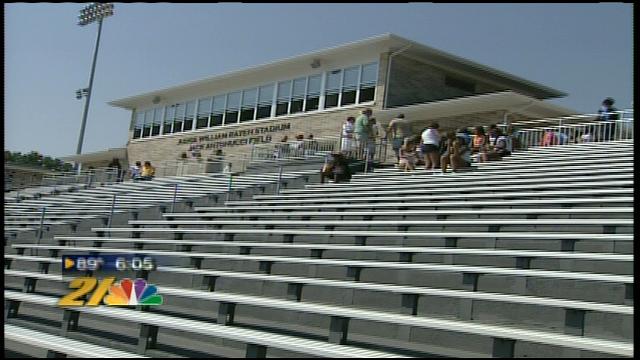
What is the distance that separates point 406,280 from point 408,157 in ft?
21.9

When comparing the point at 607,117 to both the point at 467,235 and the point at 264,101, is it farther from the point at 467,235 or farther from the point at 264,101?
the point at 264,101

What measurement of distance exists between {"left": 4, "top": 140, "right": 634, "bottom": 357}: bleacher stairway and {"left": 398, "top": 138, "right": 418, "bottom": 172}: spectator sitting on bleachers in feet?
6.46

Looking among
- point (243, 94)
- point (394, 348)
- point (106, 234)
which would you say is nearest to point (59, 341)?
point (394, 348)

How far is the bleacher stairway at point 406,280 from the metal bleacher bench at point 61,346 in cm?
9

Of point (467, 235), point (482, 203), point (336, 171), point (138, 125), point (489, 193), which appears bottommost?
point (467, 235)

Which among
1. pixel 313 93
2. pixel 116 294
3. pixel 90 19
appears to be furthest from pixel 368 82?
pixel 90 19

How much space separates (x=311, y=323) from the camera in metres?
5.21

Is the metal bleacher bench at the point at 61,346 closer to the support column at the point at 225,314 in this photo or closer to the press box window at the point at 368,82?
the support column at the point at 225,314

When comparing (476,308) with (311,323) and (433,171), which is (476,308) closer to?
(311,323)

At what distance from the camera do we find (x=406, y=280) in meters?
5.60

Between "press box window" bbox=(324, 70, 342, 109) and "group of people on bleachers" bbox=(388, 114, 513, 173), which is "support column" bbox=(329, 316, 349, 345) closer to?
"group of people on bleachers" bbox=(388, 114, 513, 173)

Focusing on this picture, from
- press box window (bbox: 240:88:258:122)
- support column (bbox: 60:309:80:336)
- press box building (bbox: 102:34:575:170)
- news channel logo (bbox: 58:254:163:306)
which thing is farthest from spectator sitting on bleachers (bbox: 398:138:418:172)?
press box window (bbox: 240:88:258:122)

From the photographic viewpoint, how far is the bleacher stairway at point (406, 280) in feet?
13.3

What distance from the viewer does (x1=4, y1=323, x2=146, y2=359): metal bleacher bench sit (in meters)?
4.15
